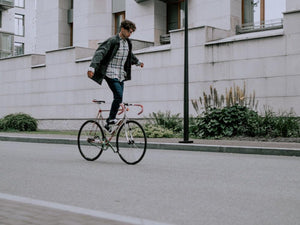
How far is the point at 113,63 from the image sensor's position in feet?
26.8

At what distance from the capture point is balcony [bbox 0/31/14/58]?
1227 inches

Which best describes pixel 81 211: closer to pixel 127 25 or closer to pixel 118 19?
pixel 127 25

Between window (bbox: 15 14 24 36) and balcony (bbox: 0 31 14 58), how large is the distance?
21455 mm

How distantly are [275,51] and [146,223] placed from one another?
13.3 m

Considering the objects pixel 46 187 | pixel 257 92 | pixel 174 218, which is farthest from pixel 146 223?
pixel 257 92

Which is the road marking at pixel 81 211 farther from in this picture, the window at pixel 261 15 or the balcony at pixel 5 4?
the balcony at pixel 5 4

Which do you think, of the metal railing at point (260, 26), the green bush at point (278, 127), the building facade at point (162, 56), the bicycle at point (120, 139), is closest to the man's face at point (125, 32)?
the bicycle at point (120, 139)

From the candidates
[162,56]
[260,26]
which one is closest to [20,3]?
[162,56]

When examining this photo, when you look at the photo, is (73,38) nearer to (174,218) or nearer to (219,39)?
(219,39)

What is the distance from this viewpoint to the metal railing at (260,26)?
18309 mm

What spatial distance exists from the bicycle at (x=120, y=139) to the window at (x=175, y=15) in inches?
589

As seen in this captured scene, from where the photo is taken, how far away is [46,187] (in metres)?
5.66

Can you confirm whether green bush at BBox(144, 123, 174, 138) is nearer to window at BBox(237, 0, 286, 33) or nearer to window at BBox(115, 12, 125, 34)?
window at BBox(237, 0, 286, 33)

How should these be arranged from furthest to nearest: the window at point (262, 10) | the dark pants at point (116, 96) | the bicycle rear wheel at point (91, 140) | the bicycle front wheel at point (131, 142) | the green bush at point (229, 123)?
the window at point (262, 10)
the green bush at point (229, 123)
the bicycle rear wheel at point (91, 140)
the dark pants at point (116, 96)
the bicycle front wheel at point (131, 142)
